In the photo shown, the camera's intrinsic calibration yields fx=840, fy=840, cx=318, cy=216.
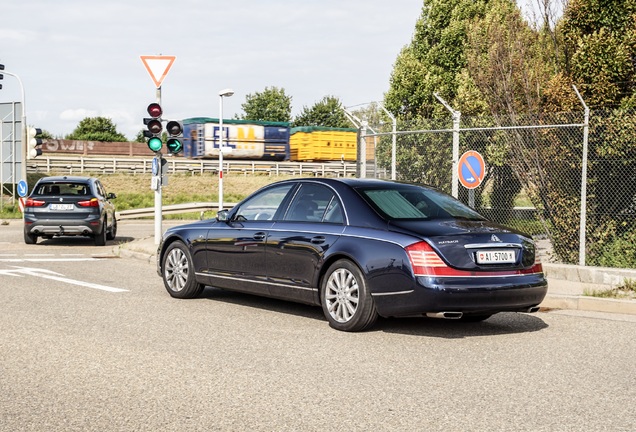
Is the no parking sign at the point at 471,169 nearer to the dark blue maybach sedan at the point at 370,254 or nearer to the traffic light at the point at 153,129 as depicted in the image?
the dark blue maybach sedan at the point at 370,254

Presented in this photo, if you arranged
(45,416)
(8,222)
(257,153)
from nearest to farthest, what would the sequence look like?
(45,416) → (8,222) → (257,153)

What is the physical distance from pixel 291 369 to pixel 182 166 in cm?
4894

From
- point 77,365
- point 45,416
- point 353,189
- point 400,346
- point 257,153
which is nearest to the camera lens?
point 45,416

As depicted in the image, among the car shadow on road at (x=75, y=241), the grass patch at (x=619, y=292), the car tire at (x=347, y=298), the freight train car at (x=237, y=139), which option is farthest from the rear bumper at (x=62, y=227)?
the freight train car at (x=237, y=139)

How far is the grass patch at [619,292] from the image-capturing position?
1017 cm

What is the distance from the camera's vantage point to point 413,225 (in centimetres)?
804

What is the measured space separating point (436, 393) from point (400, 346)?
1783 millimetres

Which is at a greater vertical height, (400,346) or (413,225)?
(413,225)

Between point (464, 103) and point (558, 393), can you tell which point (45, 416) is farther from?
point (464, 103)

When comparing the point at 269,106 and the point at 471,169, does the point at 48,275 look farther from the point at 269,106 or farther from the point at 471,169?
the point at 269,106

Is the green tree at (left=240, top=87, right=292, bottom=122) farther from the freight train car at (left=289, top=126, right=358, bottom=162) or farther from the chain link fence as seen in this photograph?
the chain link fence

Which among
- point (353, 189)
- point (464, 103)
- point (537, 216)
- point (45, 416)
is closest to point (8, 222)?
point (464, 103)

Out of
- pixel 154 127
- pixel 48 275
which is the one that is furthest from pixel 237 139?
pixel 48 275

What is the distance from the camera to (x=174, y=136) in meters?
17.7
